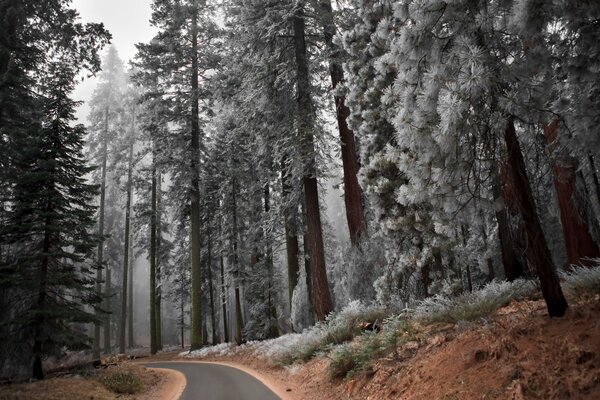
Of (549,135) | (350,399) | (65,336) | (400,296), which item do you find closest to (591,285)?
(350,399)

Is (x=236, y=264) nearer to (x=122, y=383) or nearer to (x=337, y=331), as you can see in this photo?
(x=122, y=383)

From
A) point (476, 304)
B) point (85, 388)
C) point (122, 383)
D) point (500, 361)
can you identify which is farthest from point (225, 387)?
point (500, 361)

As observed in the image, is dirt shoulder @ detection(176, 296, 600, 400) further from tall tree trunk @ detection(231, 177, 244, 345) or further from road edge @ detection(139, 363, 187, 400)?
tall tree trunk @ detection(231, 177, 244, 345)

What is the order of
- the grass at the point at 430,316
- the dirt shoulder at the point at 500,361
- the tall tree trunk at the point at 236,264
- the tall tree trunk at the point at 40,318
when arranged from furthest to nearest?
the tall tree trunk at the point at 236,264 < the tall tree trunk at the point at 40,318 < the grass at the point at 430,316 < the dirt shoulder at the point at 500,361

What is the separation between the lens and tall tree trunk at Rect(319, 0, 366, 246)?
41.8 feet

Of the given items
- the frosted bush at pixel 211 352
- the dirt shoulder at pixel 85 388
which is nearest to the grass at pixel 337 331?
the dirt shoulder at pixel 85 388

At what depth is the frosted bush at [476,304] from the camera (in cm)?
614

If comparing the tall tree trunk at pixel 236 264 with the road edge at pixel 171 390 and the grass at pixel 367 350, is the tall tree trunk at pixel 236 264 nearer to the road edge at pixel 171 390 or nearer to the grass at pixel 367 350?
the road edge at pixel 171 390

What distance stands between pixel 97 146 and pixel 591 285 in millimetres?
35941

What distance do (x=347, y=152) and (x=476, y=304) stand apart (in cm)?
803

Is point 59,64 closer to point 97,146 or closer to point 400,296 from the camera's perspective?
point 400,296

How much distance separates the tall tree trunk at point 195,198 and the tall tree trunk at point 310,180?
10379 millimetres

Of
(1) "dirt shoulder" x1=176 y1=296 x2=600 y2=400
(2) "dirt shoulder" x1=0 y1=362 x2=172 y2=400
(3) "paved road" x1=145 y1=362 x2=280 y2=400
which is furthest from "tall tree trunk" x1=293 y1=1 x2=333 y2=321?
(1) "dirt shoulder" x1=176 y1=296 x2=600 y2=400

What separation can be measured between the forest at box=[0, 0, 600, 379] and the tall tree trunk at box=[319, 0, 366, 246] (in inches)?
2.8
